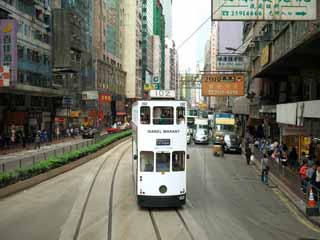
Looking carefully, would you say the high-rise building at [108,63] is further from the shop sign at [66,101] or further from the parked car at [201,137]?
the parked car at [201,137]

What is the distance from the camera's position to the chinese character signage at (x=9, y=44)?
122ft

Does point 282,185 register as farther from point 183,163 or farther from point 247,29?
point 247,29

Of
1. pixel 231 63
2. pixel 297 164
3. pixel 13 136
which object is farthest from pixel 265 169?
pixel 231 63

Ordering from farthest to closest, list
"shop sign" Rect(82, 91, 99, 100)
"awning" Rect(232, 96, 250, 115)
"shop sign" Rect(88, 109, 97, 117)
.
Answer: "shop sign" Rect(88, 109, 97, 117)
"shop sign" Rect(82, 91, 99, 100)
"awning" Rect(232, 96, 250, 115)

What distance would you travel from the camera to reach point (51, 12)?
54.5m

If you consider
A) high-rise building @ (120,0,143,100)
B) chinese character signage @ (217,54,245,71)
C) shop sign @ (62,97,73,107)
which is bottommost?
shop sign @ (62,97,73,107)

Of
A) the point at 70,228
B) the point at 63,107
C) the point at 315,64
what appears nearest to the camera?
the point at 70,228

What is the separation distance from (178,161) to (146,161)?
1142 millimetres

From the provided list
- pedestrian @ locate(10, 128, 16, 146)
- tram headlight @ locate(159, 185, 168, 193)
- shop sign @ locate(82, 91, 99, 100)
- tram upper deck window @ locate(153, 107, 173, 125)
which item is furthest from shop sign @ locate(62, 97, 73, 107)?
tram headlight @ locate(159, 185, 168, 193)

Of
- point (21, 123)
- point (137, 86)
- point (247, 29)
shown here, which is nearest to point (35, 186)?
point (21, 123)

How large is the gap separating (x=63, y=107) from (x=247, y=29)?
85.4ft

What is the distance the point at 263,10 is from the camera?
12492 millimetres

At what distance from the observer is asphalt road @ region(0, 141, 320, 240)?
1299 cm

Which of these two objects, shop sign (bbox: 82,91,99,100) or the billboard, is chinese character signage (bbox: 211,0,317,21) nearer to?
the billboard
